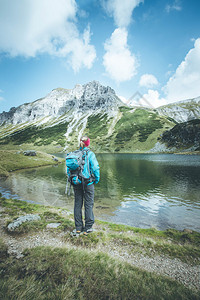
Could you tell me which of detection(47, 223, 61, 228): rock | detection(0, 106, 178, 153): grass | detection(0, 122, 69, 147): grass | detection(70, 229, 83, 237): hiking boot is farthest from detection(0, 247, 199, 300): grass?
detection(0, 122, 69, 147): grass

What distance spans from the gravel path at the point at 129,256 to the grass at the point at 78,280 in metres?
0.58

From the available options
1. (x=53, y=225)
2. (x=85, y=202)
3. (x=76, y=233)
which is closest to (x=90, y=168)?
(x=85, y=202)

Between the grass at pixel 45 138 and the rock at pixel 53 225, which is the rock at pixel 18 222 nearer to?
the rock at pixel 53 225

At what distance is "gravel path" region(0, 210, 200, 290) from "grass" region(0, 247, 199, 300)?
58cm

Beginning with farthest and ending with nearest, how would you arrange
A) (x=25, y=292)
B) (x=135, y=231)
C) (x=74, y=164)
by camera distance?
(x=135, y=231), (x=74, y=164), (x=25, y=292)

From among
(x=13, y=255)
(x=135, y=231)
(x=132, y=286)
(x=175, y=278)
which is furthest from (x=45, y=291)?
(x=135, y=231)

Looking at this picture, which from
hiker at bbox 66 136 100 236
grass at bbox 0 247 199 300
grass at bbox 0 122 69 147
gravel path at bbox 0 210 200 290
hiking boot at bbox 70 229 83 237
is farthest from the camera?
grass at bbox 0 122 69 147

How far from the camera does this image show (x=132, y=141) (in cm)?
12950

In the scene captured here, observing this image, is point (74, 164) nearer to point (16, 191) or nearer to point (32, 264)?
point (32, 264)

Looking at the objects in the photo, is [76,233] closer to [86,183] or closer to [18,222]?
[86,183]

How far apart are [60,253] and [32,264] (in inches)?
42.2

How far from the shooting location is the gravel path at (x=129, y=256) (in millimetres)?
4715

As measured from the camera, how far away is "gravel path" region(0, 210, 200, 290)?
471 centimetres

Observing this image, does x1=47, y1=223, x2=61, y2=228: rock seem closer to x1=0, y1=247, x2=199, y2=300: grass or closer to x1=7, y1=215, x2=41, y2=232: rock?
x1=7, y1=215, x2=41, y2=232: rock
